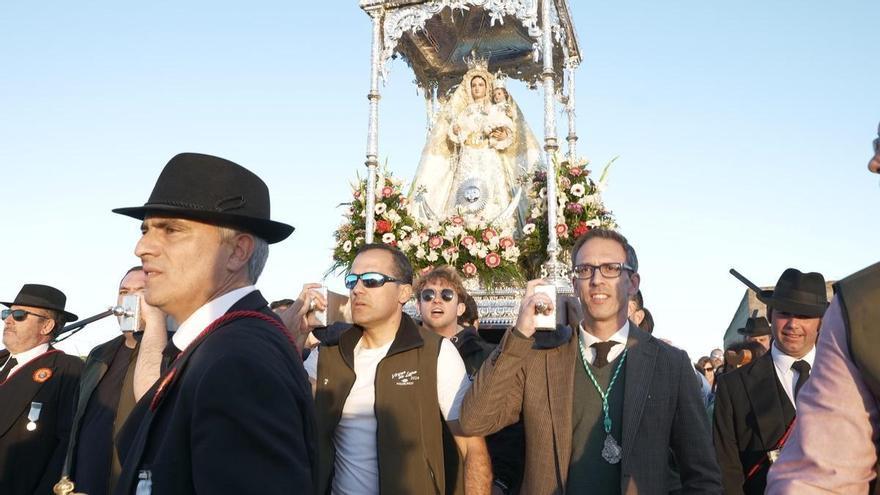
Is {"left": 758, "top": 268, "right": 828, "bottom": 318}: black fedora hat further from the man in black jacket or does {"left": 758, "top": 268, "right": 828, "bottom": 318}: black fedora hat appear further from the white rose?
the white rose

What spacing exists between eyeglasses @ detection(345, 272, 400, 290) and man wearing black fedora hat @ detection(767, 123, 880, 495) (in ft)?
9.22

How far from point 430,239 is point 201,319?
7.87m

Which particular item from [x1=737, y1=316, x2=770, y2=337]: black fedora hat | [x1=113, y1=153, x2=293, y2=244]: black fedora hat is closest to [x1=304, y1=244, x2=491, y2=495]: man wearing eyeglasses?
[x1=113, y1=153, x2=293, y2=244]: black fedora hat

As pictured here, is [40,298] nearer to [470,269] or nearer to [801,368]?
[470,269]

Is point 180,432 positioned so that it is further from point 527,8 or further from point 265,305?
point 527,8

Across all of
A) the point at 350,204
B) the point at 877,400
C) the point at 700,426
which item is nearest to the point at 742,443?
the point at 700,426

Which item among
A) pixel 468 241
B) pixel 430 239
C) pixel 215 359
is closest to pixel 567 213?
pixel 468 241

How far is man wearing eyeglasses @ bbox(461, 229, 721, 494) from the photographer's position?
3.13 m

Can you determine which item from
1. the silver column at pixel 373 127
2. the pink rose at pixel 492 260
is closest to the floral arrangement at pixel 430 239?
the pink rose at pixel 492 260

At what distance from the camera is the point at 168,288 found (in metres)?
2.25

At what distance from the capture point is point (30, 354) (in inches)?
239

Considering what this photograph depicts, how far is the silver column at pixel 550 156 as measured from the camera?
389 inches

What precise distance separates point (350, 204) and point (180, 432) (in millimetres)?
9257

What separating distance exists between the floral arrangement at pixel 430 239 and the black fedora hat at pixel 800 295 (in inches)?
205
